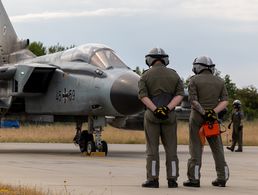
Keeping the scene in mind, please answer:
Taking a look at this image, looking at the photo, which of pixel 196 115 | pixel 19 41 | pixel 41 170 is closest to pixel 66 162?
pixel 41 170

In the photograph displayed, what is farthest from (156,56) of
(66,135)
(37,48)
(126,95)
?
(37,48)

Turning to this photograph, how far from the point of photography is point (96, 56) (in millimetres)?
21750

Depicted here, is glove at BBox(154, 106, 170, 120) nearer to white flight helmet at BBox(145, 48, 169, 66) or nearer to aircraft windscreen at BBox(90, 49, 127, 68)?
white flight helmet at BBox(145, 48, 169, 66)

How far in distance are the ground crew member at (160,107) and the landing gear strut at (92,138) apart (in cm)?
942

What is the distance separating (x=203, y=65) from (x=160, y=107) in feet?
3.45

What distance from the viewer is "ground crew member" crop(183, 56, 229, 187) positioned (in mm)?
12023

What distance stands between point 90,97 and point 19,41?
714 centimetres

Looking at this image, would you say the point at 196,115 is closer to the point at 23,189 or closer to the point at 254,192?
the point at 254,192

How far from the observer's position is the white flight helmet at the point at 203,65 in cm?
1230

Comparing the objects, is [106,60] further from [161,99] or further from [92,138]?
[161,99]

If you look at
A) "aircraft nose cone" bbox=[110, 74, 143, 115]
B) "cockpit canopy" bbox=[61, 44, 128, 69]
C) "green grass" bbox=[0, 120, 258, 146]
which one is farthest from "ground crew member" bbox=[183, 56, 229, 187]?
"green grass" bbox=[0, 120, 258, 146]

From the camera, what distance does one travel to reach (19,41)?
27.5 metres

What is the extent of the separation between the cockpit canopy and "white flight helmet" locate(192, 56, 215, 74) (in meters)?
9.01

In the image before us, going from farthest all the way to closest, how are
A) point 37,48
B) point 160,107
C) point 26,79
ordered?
point 37,48, point 26,79, point 160,107
